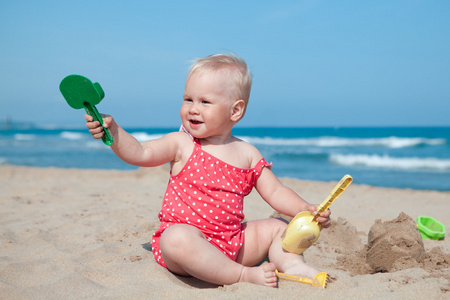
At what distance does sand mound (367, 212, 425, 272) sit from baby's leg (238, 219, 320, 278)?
54 cm

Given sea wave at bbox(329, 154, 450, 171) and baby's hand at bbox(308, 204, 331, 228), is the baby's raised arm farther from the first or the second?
sea wave at bbox(329, 154, 450, 171)

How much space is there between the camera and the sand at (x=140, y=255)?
1.87 meters

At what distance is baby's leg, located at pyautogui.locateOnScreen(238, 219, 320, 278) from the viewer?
2.23 metres

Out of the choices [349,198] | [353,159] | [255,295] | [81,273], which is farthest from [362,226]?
[353,159]

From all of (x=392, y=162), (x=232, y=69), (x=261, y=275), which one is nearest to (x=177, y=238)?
(x=261, y=275)

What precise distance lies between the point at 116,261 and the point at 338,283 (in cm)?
128

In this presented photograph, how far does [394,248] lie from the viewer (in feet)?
7.90

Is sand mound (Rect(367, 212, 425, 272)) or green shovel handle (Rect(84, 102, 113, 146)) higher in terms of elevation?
green shovel handle (Rect(84, 102, 113, 146))

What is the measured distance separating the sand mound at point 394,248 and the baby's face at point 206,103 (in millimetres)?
1190

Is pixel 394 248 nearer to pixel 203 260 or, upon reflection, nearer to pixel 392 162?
pixel 203 260

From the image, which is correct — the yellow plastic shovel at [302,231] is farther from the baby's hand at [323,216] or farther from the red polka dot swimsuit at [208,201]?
the red polka dot swimsuit at [208,201]

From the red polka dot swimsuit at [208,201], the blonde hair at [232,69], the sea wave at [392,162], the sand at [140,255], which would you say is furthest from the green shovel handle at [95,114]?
the sea wave at [392,162]

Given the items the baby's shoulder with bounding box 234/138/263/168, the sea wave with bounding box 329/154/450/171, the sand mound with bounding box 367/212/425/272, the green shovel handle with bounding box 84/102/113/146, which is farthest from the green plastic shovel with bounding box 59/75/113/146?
the sea wave with bounding box 329/154/450/171

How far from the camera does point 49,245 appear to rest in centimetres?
276
